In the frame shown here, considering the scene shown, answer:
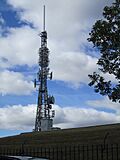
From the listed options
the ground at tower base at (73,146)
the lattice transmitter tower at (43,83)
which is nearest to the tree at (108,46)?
the ground at tower base at (73,146)

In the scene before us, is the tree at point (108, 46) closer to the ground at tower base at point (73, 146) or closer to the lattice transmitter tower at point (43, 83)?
the ground at tower base at point (73, 146)

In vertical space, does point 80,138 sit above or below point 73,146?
above

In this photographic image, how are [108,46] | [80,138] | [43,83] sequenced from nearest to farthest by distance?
[108,46] → [80,138] → [43,83]

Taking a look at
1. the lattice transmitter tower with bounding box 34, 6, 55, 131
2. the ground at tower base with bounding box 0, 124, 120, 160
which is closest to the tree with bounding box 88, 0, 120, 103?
the ground at tower base with bounding box 0, 124, 120, 160

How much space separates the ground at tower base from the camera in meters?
20.3

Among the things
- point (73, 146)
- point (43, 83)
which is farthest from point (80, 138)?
point (43, 83)

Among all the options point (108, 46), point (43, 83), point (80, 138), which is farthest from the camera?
point (43, 83)

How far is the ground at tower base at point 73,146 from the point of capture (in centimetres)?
2027

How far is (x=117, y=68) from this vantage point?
57.0 ft

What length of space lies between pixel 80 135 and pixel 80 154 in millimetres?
6477

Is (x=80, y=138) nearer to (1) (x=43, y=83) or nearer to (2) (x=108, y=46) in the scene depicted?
(2) (x=108, y=46)

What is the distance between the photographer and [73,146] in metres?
23.1

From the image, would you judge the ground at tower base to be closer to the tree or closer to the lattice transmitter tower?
the tree

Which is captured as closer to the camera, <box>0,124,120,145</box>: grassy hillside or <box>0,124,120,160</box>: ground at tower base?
<box>0,124,120,160</box>: ground at tower base
